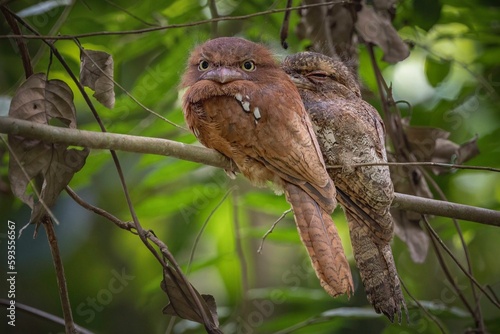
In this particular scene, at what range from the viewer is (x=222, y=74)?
1.97 m

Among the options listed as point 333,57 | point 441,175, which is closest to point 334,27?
point 333,57

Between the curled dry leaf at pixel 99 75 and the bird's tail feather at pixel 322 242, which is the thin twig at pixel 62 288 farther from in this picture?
the bird's tail feather at pixel 322 242

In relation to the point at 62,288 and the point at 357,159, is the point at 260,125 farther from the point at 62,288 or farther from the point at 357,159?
the point at 62,288

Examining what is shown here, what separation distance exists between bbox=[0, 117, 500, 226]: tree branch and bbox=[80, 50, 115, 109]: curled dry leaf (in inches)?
8.6

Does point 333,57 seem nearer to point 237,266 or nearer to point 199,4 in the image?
point 199,4

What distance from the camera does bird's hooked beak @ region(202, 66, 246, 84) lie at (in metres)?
1.97

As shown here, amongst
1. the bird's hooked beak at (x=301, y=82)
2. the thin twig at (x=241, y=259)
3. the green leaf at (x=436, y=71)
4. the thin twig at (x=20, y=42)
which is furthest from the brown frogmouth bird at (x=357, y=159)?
the thin twig at (x=20, y=42)

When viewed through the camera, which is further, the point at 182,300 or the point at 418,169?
the point at 418,169

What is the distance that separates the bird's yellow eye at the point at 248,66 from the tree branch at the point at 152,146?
31cm

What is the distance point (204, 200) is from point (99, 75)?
3.41ft

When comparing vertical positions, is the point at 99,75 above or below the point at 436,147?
above

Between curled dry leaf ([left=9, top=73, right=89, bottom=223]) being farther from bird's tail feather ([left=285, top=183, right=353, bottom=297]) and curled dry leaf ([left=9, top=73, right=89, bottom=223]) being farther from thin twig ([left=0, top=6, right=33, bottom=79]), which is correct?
bird's tail feather ([left=285, top=183, right=353, bottom=297])

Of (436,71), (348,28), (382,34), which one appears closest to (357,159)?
(382,34)

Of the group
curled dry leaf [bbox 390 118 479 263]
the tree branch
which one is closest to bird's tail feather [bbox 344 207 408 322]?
the tree branch
